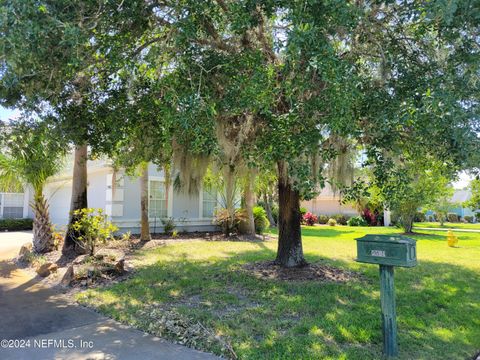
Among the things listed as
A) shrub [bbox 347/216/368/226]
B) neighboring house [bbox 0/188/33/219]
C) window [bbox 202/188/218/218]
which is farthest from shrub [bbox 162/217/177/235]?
shrub [bbox 347/216/368/226]

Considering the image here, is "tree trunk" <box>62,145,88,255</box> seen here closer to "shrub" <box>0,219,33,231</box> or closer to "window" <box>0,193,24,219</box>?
"shrub" <box>0,219,33,231</box>

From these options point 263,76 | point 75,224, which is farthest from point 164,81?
point 75,224

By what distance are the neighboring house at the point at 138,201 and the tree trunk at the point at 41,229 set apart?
356 cm

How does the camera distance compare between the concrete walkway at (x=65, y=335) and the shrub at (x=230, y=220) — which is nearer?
the concrete walkway at (x=65, y=335)

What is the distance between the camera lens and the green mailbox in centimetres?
388

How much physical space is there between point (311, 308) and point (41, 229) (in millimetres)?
8320

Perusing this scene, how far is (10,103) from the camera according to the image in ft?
20.6

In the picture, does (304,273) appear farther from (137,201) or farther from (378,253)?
(137,201)

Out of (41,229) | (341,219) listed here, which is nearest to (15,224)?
(41,229)

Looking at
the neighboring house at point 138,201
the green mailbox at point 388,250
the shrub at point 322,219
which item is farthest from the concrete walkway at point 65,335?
the shrub at point 322,219

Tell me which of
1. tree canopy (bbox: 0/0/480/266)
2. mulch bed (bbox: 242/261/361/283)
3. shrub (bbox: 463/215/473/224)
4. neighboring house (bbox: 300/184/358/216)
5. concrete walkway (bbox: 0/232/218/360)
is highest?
tree canopy (bbox: 0/0/480/266)

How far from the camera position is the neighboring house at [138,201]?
14938mm

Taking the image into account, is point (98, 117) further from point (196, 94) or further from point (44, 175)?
point (44, 175)

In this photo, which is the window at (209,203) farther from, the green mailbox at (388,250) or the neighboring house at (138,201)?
the green mailbox at (388,250)
